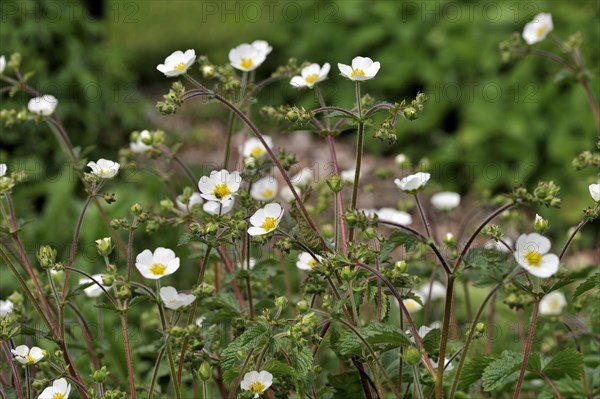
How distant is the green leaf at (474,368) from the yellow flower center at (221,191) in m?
0.58

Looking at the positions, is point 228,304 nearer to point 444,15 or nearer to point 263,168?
point 263,168

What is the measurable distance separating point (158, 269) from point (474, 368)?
0.65 m

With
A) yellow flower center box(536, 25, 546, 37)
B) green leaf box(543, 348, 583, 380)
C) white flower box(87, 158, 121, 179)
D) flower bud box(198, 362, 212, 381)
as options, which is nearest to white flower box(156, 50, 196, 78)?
white flower box(87, 158, 121, 179)

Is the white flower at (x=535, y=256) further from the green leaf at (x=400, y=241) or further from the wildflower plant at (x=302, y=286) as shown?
the green leaf at (x=400, y=241)

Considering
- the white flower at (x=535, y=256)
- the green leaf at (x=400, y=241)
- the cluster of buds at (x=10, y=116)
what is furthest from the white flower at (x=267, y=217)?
the cluster of buds at (x=10, y=116)

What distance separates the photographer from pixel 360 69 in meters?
1.76

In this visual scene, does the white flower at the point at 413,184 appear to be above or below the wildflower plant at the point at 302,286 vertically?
above

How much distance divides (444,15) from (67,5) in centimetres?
216

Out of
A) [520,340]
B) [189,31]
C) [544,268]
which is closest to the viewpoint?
[544,268]

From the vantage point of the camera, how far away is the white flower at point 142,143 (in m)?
2.01

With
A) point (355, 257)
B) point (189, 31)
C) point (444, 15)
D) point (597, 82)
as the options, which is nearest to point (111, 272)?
point (355, 257)

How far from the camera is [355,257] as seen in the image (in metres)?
1.54

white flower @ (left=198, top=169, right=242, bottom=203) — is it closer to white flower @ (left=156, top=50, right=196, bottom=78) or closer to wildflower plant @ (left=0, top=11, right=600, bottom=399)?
wildflower plant @ (left=0, top=11, right=600, bottom=399)

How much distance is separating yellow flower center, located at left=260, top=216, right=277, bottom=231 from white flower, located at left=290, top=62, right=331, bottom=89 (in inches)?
13.9
